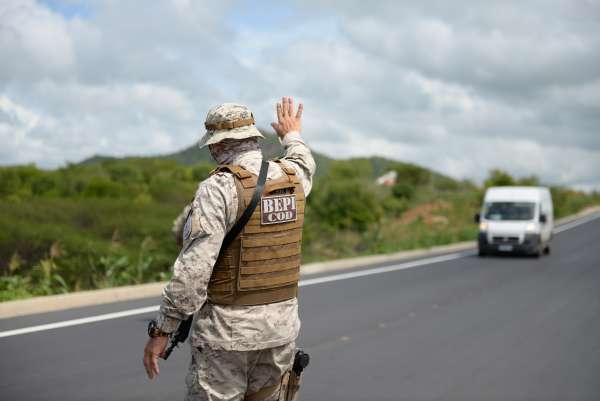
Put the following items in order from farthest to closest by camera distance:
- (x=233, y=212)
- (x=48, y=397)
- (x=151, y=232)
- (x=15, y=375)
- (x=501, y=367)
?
(x=151, y=232), (x=501, y=367), (x=15, y=375), (x=48, y=397), (x=233, y=212)

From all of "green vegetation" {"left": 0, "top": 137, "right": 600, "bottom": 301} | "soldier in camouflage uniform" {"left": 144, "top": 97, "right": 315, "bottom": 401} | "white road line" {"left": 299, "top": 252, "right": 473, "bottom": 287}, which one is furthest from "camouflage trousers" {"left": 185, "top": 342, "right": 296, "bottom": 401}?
"white road line" {"left": 299, "top": 252, "right": 473, "bottom": 287}

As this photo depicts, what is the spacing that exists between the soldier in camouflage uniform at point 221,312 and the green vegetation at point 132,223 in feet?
2.50

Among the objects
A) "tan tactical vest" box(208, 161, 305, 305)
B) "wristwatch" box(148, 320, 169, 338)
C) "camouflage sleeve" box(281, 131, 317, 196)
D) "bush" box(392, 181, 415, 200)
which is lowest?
"bush" box(392, 181, 415, 200)

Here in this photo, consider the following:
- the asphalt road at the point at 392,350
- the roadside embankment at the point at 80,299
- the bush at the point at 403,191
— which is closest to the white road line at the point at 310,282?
the asphalt road at the point at 392,350

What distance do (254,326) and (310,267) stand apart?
12003mm

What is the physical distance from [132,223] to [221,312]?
2417 cm

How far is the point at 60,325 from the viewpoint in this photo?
802 centimetres

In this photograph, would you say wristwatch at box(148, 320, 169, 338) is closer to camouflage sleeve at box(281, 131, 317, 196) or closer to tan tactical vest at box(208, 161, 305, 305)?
tan tactical vest at box(208, 161, 305, 305)

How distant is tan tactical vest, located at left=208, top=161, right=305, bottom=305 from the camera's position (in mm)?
3002

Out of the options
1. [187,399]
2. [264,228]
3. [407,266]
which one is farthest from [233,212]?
[407,266]

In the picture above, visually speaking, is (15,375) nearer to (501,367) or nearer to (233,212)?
(233,212)

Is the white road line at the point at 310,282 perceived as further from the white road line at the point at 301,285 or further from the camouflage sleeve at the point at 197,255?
the camouflage sleeve at the point at 197,255

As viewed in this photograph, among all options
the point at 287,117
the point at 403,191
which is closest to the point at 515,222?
the point at 287,117

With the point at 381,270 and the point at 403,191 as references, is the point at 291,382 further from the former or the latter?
the point at 403,191
